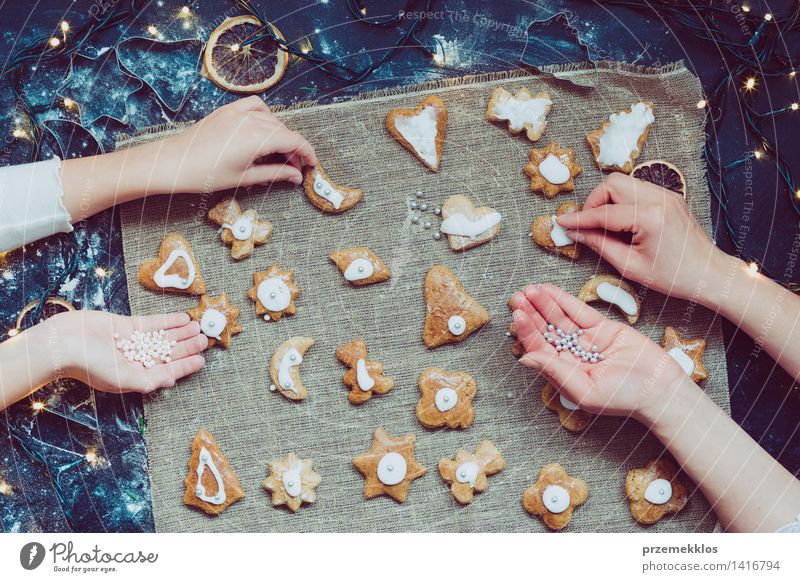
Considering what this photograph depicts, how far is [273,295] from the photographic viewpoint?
106 centimetres

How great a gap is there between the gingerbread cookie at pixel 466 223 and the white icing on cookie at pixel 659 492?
1.55ft

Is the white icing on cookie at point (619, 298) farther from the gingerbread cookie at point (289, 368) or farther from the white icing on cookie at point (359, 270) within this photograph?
the gingerbread cookie at point (289, 368)

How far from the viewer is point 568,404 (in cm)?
105

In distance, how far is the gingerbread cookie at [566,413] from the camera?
1055 millimetres

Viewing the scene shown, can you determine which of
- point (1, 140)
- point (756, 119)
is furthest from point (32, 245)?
point (756, 119)

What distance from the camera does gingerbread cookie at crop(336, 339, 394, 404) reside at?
3.45 ft

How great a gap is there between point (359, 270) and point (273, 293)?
0.14 metres

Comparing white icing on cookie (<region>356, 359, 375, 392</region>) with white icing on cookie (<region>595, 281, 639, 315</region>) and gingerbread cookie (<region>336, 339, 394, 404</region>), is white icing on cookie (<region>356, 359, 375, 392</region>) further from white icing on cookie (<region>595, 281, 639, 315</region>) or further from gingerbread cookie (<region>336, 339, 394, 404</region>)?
white icing on cookie (<region>595, 281, 639, 315</region>)

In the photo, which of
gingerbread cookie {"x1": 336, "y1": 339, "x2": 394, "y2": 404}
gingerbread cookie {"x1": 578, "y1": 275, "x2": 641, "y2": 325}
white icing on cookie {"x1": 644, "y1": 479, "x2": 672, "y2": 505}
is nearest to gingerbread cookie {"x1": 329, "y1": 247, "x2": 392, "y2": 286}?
gingerbread cookie {"x1": 336, "y1": 339, "x2": 394, "y2": 404}

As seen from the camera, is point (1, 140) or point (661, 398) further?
point (1, 140)

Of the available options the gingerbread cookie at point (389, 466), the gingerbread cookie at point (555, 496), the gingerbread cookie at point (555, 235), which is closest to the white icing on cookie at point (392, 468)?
the gingerbread cookie at point (389, 466)

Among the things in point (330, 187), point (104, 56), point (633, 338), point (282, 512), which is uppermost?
point (104, 56)
